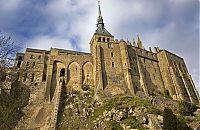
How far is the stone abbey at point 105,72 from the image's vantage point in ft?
127

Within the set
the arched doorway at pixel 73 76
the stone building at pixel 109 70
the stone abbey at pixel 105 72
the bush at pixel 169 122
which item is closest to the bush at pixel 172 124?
the bush at pixel 169 122

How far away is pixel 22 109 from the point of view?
114 ft

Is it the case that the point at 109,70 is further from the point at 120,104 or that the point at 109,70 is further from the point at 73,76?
the point at 120,104

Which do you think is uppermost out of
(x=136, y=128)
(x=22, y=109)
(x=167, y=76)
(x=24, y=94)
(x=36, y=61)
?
(x=36, y=61)

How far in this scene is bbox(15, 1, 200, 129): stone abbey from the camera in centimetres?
3859

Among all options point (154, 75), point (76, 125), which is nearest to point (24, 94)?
point (76, 125)

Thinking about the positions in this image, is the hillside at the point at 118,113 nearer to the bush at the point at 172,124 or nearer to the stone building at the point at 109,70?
the stone building at the point at 109,70

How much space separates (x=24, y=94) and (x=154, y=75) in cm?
2320

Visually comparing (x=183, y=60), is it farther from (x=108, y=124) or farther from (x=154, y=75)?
(x=108, y=124)

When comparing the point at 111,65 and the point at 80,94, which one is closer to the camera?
the point at 80,94

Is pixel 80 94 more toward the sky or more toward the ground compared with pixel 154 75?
more toward the ground

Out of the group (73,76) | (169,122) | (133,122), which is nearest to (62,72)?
(73,76)

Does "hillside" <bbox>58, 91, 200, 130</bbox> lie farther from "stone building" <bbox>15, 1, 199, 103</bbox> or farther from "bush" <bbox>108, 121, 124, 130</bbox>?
"stone building" <bbox>15, 1, 199, 103</bbox>

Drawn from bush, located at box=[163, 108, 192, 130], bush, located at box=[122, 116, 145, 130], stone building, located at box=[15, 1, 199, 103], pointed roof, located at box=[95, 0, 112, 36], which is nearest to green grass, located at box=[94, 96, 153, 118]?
bush, located at box=[122, 116, 145, 130]
